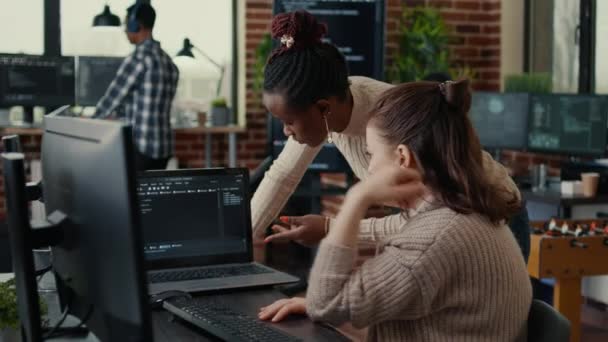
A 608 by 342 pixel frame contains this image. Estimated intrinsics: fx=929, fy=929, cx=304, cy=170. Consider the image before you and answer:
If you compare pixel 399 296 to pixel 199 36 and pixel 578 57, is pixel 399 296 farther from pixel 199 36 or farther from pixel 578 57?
pixel 199 36

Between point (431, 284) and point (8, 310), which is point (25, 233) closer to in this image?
point (8, 310)

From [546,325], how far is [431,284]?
27 cm

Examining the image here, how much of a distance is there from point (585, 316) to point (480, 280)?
338cm

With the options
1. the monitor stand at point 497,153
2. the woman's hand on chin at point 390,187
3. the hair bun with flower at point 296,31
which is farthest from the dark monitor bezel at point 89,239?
the monitor stand at point 497,153

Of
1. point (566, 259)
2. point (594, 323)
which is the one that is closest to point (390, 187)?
point (566, 259)

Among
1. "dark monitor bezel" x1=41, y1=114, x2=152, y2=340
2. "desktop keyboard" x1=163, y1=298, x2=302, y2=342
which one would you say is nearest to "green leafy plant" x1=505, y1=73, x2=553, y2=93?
"desktop keyboard" x1=163, y1=298, x2=302, y2=342

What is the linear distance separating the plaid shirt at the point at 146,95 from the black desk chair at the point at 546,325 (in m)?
3.93

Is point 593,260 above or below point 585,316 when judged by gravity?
above

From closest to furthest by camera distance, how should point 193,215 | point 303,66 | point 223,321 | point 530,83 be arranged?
point 223,321
point 303,66
point 193,215
point 530,83

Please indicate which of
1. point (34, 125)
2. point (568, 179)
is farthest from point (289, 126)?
point (34, 125)

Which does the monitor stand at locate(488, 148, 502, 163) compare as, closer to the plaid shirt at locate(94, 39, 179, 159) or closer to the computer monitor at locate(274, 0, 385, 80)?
the computer monitor at locate(274, 0, 385, 80)

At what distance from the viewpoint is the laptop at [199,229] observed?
227 cm

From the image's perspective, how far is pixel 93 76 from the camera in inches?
256

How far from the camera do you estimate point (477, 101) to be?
556cm
